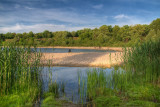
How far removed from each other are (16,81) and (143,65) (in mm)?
5434

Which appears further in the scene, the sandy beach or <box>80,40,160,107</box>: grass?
the sandy beach

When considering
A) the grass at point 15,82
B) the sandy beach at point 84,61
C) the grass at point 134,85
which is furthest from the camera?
the sandy beach at point 84,61

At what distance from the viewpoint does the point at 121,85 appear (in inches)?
222

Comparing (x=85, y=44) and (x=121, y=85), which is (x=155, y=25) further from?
(x=121, y=85)

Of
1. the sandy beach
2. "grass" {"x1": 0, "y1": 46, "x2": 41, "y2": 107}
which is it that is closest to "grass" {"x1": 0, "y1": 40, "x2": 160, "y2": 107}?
"grass" {"x1": 0, "y1": 46, "x2": 41, "y2": 107}

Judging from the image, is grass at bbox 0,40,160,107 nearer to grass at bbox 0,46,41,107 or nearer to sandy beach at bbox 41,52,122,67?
grass at bbox 0,46,41,107

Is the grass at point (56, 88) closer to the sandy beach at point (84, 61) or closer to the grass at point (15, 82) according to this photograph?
the grass at point (15, 82)

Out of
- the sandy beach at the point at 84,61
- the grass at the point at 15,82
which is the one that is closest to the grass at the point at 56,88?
the grass at the point at 15,82

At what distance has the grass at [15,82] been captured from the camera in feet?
13.8

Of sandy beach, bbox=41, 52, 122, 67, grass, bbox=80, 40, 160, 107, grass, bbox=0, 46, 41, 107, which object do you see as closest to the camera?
grass, bbox=0, 46, 41, 107

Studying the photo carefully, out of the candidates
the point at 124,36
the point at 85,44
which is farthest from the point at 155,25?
the point at 85,44

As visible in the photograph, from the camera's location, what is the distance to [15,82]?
15.8 ft

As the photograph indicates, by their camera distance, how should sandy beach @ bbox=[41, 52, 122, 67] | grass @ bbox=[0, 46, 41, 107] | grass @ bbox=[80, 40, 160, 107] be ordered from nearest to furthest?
grass @ bbox=[0, 46, 41, 107] → grass @ bbox=[80, 40, 160, 107] → sandy beach @ bbox=[41, 52, 122, 67]

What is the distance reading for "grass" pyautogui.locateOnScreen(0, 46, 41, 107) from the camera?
4211mm
